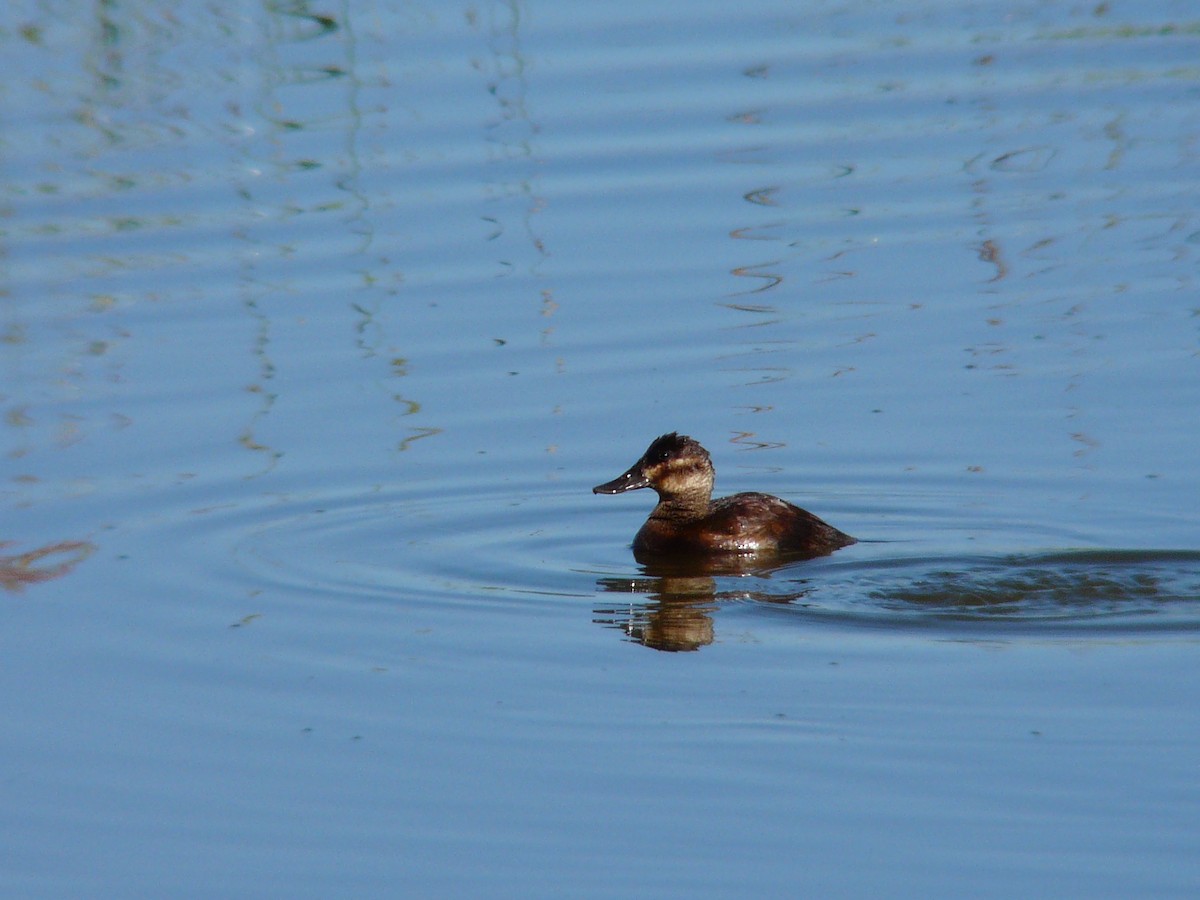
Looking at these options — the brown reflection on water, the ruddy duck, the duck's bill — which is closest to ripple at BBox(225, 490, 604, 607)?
the duck's bill

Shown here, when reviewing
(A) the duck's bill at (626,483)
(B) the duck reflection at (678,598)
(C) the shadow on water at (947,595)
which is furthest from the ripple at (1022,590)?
(A) the duck's bill at (626,483)

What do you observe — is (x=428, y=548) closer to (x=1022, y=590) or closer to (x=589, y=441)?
(x=589, y=441)

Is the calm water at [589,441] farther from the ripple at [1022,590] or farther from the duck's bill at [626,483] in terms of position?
the duck's bill at [626,483]

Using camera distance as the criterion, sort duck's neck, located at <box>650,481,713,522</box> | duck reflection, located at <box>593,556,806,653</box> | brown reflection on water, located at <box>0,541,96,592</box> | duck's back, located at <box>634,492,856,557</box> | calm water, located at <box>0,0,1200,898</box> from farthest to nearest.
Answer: duck's neck, located at <box>650,481,713,522</box> → duck's back, located at <box>634,492,856,557</box> → brown reflection on water, located at <box>0,541,96,592</box> → duck reflection, located at <box>593,556,806,653</box> → calm water, located at <box>0,0,1200,898</box>

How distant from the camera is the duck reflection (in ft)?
24.4

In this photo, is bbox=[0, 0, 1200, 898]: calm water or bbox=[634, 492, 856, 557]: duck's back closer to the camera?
bbox=[0, 0, 1200, 898]: calm water

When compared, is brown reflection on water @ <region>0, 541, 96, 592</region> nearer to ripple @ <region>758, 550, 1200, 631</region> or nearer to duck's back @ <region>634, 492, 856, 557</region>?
duck's back @ <region>634, 492, 856, 557</region>

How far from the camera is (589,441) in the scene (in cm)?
955

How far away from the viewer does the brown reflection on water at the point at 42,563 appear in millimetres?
7961

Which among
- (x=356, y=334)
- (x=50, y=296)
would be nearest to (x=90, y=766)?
(x=356, y=334)

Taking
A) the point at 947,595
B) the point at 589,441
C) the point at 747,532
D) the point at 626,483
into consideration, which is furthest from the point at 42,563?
the point at 947,595

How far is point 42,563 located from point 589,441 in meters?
2.62

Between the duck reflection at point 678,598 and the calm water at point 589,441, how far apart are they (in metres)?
0.04

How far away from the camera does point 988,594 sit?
7.67 m
